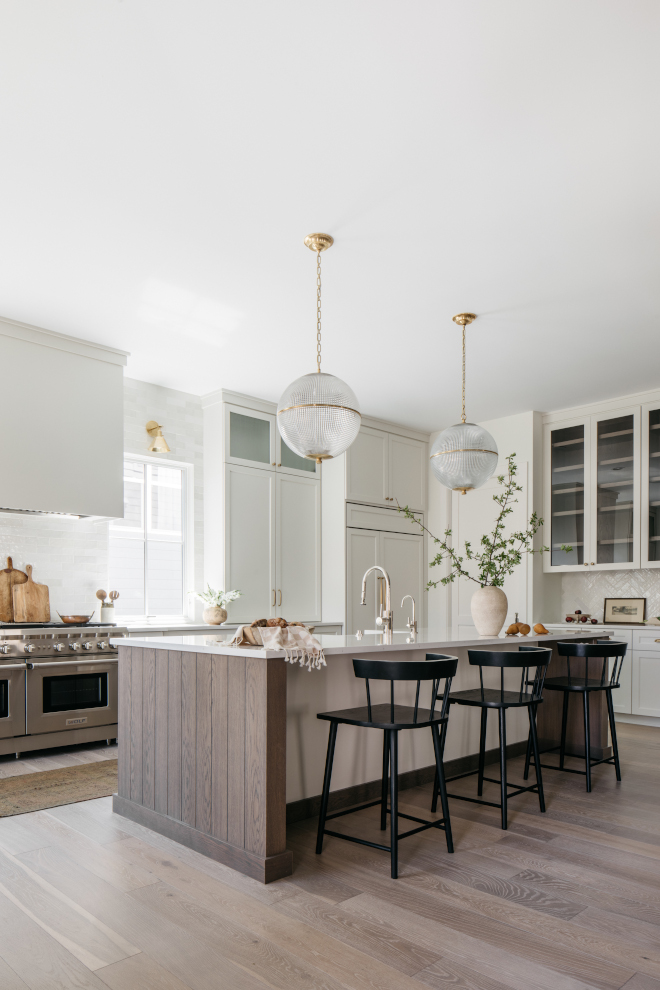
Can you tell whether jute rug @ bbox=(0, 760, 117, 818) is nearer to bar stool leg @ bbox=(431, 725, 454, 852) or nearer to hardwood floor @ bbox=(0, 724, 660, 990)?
hardwood floor @ bbox=(0, 724, 660, 990)

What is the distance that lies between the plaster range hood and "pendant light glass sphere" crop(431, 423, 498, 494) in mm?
2302

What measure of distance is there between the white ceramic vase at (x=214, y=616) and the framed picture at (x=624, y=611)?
10.7 feet

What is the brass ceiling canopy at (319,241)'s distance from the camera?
3.42 metres

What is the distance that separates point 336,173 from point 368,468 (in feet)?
12.8

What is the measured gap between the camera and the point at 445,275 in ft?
12.6

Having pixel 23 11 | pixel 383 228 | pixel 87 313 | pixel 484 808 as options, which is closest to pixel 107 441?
pixel 87 313

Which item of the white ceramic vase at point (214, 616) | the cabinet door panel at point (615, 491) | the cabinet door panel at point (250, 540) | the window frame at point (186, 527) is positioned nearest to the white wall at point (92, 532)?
the window frame at point (186, 527)

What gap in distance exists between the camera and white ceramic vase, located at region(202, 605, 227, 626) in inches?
214

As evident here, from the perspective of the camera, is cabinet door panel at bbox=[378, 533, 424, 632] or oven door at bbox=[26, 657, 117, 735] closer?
oven door at bbox=[26, 657, 117, 735]

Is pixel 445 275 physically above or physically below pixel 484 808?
above

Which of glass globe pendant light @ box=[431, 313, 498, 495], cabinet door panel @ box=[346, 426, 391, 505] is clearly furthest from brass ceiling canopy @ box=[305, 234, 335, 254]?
cabinet door panel @ box=[346, 426, 391, 505]

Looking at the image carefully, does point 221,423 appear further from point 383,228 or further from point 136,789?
point 136,789

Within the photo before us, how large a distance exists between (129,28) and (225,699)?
2.26 metres

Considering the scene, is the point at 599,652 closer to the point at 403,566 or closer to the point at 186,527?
the point at 403,566
